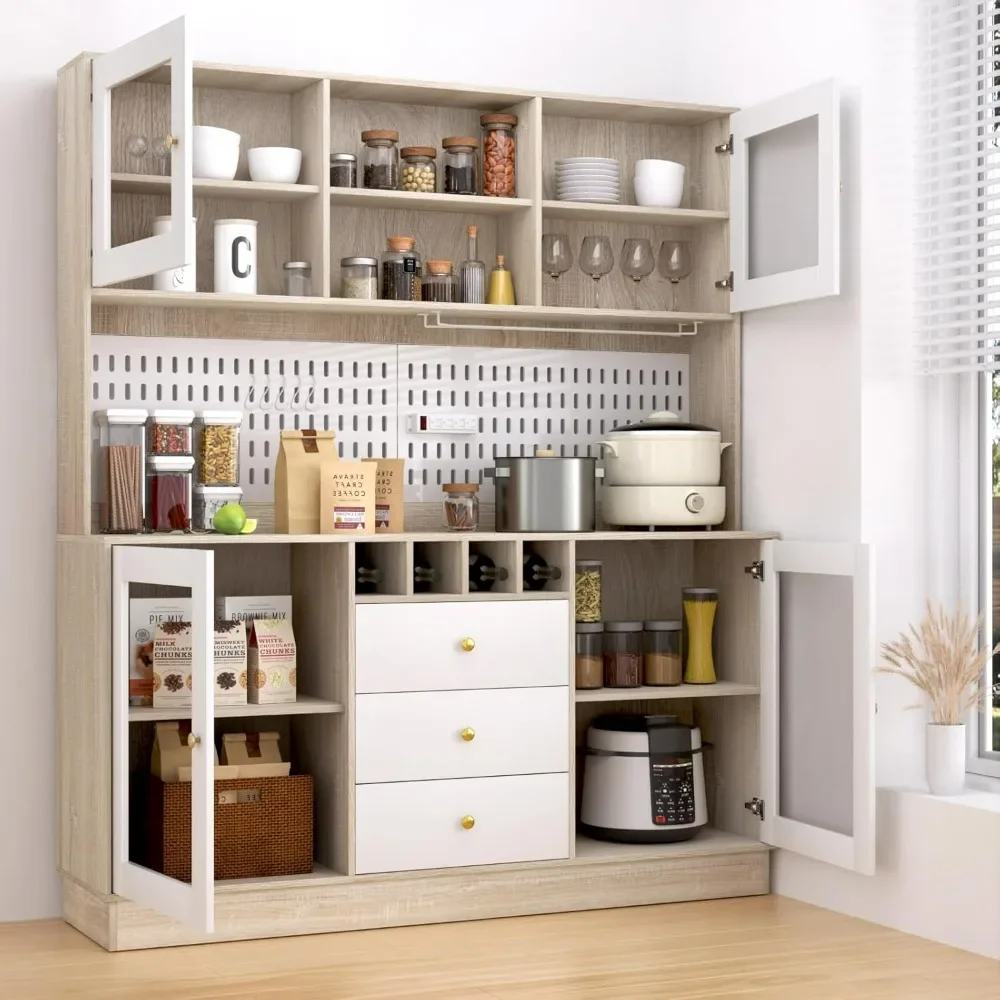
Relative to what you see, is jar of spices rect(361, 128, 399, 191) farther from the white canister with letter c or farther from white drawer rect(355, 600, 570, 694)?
white drawer rect(355, 600, 570, 694)

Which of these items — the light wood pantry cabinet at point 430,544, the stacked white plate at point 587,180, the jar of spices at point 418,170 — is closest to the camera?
the light wood pantry cabinet at point 430,544

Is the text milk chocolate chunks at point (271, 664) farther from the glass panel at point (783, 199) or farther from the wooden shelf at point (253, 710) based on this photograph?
the glass panel at point (783, 199)

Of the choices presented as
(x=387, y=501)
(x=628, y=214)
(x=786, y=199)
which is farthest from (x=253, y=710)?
(x=786, y=199)

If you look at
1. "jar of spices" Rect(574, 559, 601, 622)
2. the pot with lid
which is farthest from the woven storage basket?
the pot with lid

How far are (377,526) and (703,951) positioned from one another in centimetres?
125

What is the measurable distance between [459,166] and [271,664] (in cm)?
135

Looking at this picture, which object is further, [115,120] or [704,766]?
[704,766]

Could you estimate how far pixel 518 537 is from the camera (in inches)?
153

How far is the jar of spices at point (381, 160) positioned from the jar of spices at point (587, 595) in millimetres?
1074

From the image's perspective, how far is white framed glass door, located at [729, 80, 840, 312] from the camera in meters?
3.81

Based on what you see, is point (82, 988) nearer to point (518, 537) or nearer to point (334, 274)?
point (518, 537)

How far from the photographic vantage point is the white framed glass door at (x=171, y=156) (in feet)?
11.0

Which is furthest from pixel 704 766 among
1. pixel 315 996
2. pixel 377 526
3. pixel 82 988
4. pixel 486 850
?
pixel 82 988

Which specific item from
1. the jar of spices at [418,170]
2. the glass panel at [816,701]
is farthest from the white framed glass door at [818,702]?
the jar of spices at [418,170]
